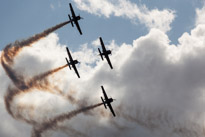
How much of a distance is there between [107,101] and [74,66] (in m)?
17.0

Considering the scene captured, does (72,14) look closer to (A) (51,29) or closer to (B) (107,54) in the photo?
(A) (51,29)

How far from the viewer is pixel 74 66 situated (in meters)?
102

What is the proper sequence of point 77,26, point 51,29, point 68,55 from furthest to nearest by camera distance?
point 68,55, point 77,26, point 51,29

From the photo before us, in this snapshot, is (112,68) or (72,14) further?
(112,68)

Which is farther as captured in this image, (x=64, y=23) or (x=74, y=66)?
(x=74, y=66)

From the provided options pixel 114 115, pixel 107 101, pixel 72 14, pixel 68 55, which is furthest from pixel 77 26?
pixel 114 115

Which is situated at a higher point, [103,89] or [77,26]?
[77,26]

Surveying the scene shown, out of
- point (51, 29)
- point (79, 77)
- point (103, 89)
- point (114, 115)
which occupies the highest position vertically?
point (51, 29)

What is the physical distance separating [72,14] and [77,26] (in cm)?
437

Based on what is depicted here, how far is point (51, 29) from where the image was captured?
89.0 meters

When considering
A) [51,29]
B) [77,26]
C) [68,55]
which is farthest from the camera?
[68,55]

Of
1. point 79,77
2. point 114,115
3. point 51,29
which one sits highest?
point 51,29

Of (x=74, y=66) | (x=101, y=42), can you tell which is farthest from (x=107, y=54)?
(x=74, y=66)

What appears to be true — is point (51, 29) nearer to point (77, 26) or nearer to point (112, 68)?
point (77, 26)
